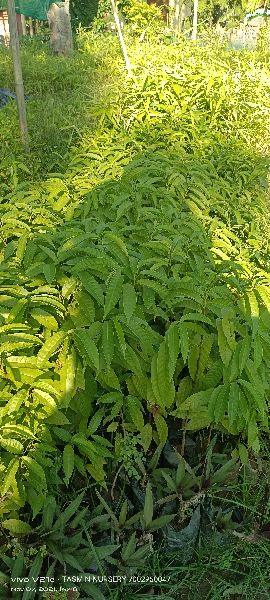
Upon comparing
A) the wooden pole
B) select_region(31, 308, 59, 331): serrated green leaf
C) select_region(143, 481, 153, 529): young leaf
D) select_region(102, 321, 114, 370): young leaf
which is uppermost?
the wooden pole

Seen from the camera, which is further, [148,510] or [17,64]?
[17,64]

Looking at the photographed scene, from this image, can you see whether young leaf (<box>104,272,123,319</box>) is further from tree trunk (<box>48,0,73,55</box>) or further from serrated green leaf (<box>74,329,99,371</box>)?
tree trunk (<box>48,0,73,55</box>)

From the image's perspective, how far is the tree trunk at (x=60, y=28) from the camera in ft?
33.8

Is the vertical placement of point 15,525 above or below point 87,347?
below

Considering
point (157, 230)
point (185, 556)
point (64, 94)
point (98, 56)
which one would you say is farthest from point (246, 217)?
point (98, 56)

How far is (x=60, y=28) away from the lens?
10.4m

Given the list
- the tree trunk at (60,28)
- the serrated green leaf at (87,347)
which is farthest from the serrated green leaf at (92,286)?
the tree trunk at (60,28)

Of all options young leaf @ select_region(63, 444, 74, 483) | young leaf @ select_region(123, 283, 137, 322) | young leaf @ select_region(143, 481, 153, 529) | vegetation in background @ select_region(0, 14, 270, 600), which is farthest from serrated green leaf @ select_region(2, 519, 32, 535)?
young leaf @ select_region(123, 283, 137, 322)

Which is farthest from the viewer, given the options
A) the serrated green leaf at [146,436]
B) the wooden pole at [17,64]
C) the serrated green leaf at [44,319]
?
the wooden pole at [17,64]

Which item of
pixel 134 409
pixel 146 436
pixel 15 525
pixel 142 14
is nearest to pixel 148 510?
pixel 146 436

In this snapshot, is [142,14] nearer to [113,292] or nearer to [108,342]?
[113,292]

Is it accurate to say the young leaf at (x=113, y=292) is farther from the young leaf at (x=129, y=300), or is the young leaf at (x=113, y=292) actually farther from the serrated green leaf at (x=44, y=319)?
the serrated green leaf at (x=44, y=319)

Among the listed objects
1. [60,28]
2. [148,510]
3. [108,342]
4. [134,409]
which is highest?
[60,28]

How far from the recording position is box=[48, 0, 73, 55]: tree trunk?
405 inches
